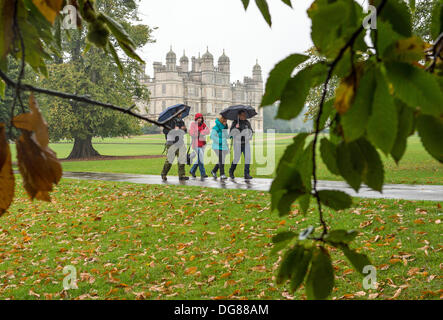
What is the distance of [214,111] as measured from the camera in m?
82.2

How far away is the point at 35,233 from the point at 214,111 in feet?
250

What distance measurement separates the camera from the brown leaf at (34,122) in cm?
64

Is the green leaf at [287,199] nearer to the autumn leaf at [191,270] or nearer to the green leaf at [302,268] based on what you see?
the green leaf at [302,268]

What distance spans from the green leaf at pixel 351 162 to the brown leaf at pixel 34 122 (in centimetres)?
48

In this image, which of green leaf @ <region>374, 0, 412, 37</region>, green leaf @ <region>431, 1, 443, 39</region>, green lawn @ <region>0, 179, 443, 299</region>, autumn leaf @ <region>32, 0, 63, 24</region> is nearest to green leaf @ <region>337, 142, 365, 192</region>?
green leaf @ <region>374, 0, 412, 37</region>

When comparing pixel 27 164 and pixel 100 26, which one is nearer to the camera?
pixel 27 164

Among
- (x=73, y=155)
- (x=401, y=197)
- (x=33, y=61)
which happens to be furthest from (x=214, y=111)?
(x=33, y=61)

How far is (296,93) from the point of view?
2.04 feet

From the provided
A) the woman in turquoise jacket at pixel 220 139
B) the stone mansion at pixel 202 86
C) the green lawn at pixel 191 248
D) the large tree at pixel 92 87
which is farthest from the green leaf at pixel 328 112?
the stone mansion at pixel 202 86

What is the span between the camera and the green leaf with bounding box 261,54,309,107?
64 cm

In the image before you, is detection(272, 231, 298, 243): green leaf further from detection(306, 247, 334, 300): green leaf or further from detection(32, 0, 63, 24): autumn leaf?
detection(32, 0, 63, 24): autumn leaf

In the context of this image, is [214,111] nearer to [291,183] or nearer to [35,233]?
[35,233]

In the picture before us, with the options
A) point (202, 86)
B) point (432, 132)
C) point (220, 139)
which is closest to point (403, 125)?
point (432, 132)

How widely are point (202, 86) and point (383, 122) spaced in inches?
3242
